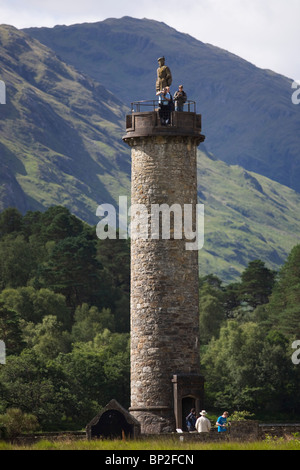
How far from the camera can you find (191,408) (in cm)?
4725

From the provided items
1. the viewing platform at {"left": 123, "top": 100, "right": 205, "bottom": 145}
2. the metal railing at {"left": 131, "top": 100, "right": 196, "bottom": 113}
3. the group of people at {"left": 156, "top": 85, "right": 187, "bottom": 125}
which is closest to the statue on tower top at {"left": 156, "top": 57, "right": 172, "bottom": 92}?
the group of people at {"left": 156, "top": 85, "right": 187, "bottom": 125}

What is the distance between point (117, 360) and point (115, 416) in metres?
45.5

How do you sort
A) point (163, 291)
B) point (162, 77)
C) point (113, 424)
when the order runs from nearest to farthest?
point (113, 424) → point (163, 291) → point (162, 77)

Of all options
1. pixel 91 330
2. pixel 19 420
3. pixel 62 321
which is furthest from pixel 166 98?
pixel 62 321

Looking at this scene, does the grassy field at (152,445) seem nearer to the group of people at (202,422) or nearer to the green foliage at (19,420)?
the group of people at (202,422)

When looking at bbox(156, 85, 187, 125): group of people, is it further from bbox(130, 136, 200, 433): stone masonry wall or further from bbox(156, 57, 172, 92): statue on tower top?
bbox(130, 136, 200, 433): stone masonry wall

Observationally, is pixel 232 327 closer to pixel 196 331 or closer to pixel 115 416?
pixel 196 331

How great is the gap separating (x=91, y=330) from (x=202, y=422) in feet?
196

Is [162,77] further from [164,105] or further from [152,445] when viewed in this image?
[152,445]

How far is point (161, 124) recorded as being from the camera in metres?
48.7

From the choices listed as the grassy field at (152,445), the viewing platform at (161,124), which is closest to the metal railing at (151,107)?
the viewing platform at (161,124)

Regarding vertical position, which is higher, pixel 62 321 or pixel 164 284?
pixel 62 321
